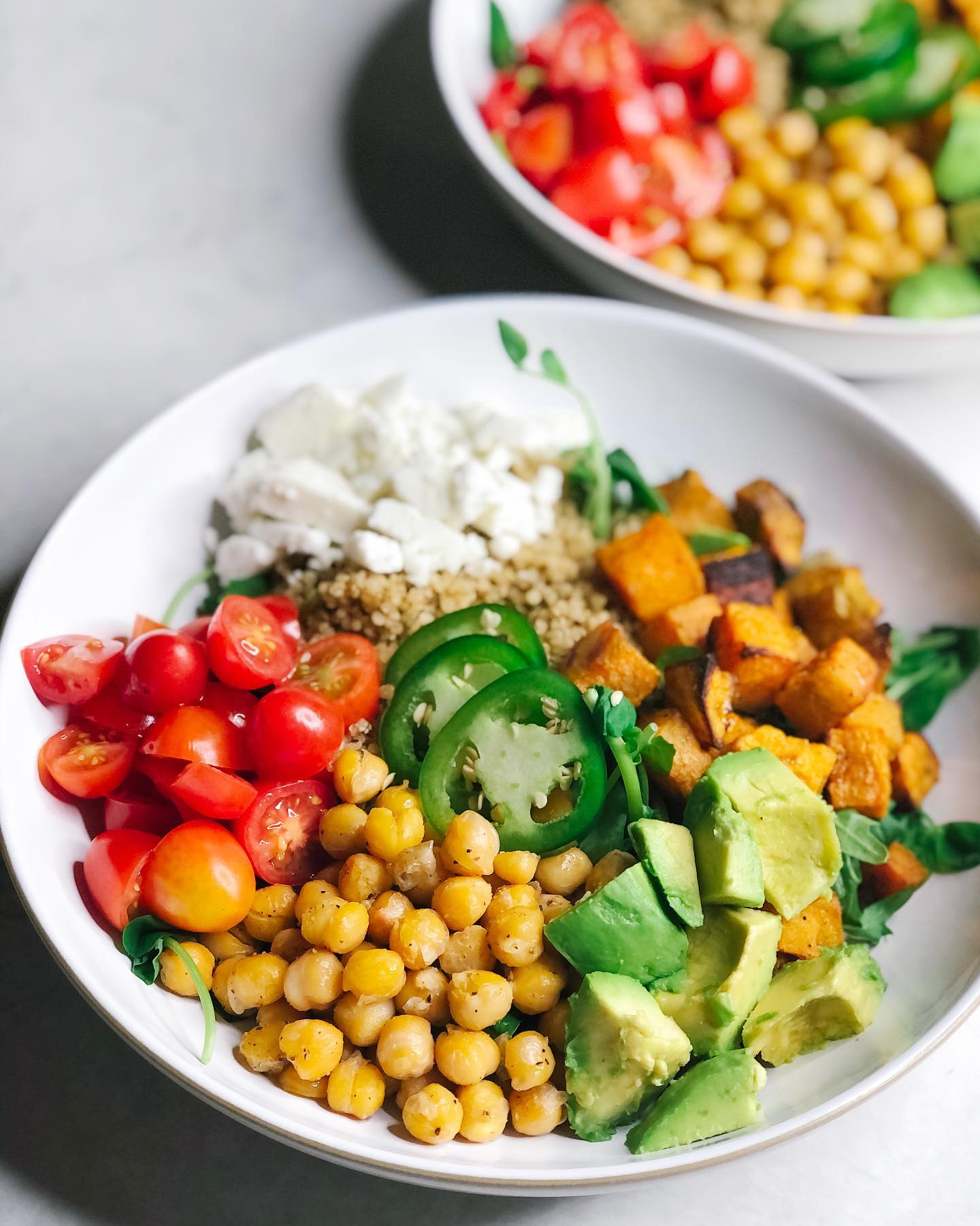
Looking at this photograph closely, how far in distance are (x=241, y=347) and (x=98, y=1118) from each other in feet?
6.59

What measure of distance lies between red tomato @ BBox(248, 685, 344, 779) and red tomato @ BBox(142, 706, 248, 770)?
5cm

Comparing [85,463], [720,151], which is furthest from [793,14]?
[85,463]

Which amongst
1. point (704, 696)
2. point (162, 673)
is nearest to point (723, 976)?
point (704, 696)

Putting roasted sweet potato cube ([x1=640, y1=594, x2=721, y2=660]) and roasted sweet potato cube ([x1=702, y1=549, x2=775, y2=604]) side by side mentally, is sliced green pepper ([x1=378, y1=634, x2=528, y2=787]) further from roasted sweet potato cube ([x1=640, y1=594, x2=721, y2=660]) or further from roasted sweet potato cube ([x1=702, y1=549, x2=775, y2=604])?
roasted sweet potato cube ([x1=702, y1=549, x2=775, y2=604])

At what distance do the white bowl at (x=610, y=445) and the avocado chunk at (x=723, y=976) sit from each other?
0.15 m

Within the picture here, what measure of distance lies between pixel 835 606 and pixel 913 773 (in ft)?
1.24

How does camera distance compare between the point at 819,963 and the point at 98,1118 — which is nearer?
the point at 819,963

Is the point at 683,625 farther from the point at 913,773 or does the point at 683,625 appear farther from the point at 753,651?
the point at 913,773

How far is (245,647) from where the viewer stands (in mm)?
2014

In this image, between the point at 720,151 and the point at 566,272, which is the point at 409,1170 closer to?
the point at 566,272

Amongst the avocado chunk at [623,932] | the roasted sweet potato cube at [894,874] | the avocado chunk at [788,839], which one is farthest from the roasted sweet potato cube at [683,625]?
the avocado chunk at [623,932]

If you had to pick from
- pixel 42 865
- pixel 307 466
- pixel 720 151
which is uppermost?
pixel 720 151

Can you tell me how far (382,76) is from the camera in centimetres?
366

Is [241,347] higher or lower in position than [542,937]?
higher
